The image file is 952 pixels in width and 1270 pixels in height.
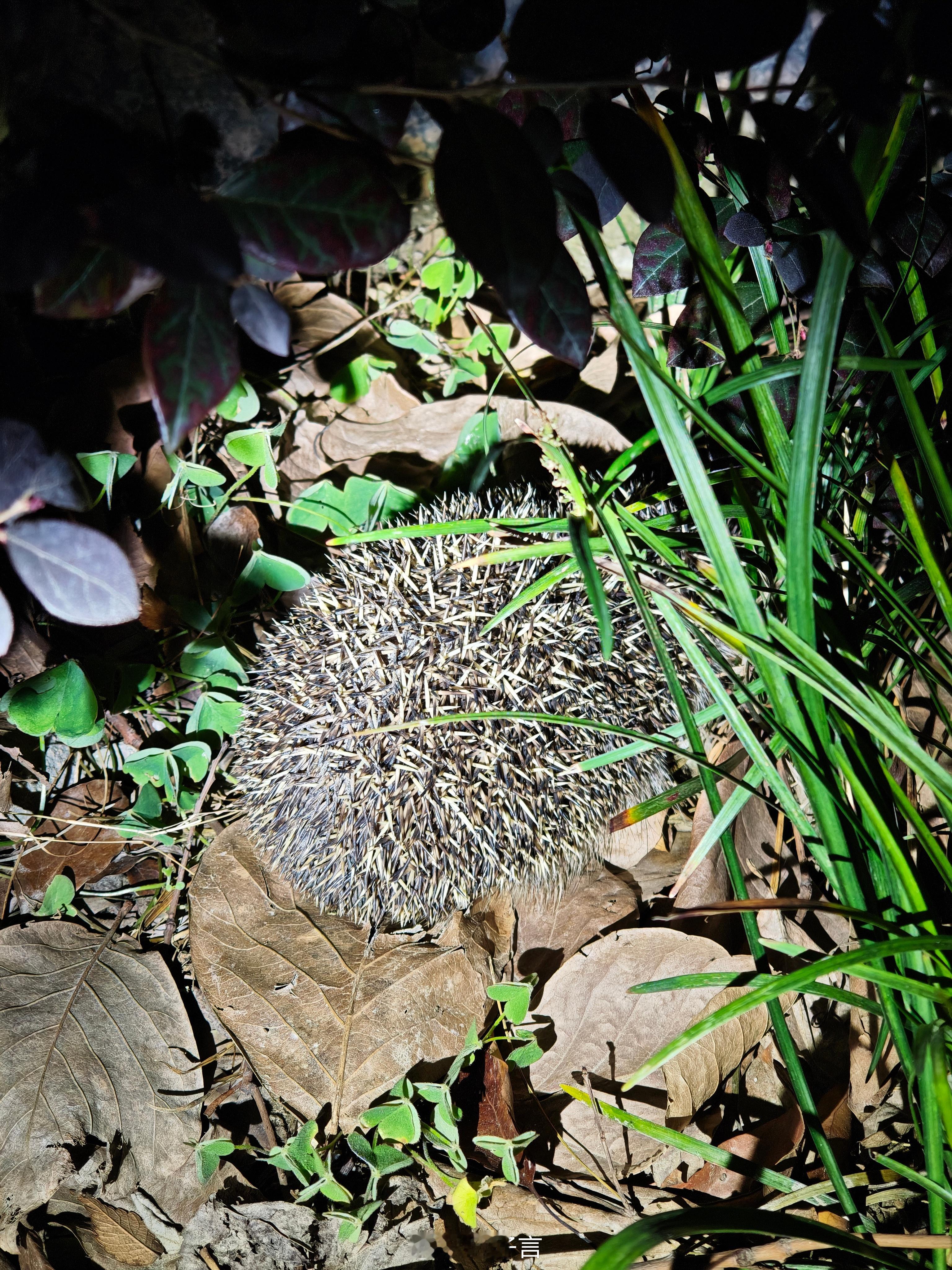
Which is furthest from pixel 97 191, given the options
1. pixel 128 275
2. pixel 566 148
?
pixel 566 148

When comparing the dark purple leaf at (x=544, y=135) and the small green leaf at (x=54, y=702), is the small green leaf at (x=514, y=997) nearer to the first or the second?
the small green leaf at (x=54, y=702)

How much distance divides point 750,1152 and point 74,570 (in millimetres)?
1694

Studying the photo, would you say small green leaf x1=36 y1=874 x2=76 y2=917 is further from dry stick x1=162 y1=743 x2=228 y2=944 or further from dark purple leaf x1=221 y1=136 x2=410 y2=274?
dark purple leaf x1=221 y1=136 x2=410 y2=274

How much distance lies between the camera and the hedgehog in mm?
1704

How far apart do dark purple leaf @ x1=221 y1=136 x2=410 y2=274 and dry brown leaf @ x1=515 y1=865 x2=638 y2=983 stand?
1.65m

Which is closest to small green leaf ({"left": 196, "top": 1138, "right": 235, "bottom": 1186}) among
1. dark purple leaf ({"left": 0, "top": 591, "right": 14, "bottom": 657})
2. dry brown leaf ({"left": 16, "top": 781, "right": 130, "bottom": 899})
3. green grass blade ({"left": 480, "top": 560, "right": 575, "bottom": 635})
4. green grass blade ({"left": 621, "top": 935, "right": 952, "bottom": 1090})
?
dry brown leaf ({"left": 16, "top": 781, "right": 130, "bottom": 899})

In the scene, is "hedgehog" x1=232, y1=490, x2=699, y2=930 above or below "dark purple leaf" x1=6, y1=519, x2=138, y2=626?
below

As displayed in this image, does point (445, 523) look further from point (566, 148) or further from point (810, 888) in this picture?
point (810, 888)

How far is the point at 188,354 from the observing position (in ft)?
2.54

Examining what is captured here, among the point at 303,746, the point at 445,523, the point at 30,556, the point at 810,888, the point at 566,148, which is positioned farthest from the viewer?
the point at 810,888

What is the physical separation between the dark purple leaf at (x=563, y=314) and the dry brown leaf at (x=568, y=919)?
1504 mm

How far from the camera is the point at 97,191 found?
2.52 ft

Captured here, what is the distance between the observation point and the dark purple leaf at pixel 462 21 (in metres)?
0.90

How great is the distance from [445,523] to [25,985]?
5.03 feet
